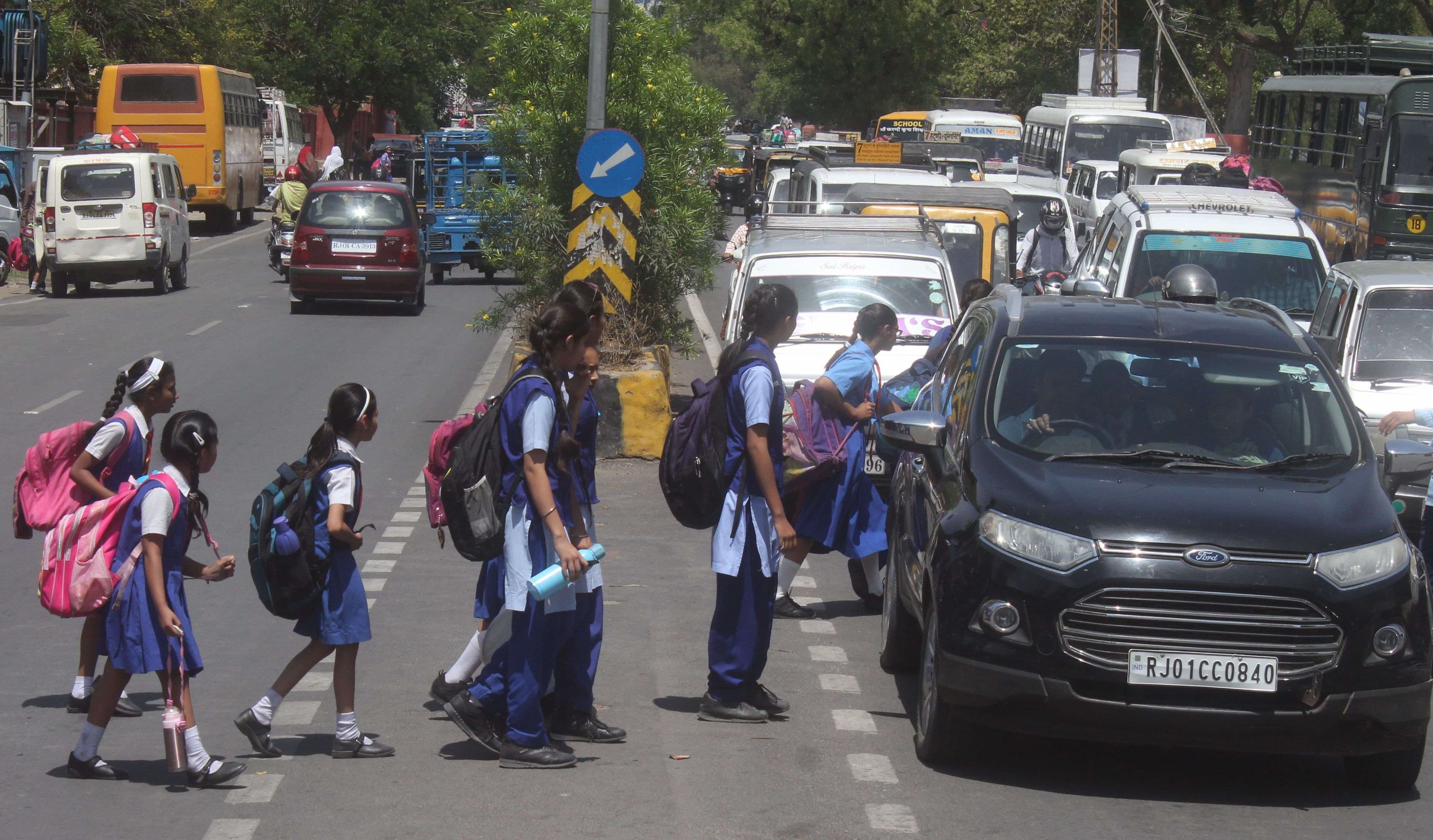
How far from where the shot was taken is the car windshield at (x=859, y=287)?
1237cm

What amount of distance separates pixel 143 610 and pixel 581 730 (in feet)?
5.48

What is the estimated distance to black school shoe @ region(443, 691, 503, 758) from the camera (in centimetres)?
612

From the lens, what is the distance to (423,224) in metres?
26.8

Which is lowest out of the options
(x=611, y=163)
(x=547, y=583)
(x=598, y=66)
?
(x=547, y=583)

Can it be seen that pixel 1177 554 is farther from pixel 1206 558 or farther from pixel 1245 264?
pixel 1245 264

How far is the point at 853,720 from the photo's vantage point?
682cm

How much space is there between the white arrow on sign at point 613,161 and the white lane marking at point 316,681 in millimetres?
6293

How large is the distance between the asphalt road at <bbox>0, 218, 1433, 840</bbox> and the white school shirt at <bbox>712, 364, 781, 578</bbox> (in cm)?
68

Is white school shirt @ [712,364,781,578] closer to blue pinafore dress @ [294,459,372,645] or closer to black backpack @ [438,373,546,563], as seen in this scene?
black backpack @ [438,373,546,563]

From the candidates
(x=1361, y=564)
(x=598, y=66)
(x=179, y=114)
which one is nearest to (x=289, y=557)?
(x=1361, y=564)

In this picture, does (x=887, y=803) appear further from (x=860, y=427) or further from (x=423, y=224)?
(x=423, y=224)

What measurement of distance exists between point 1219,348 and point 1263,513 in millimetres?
1241

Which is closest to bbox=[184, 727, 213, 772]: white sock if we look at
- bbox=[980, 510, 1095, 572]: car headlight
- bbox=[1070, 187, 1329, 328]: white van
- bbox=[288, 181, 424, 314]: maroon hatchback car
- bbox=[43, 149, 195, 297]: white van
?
bbox=[980, 510, 1095, 572]: car headlight

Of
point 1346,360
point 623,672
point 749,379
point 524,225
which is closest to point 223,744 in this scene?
point 623,672
